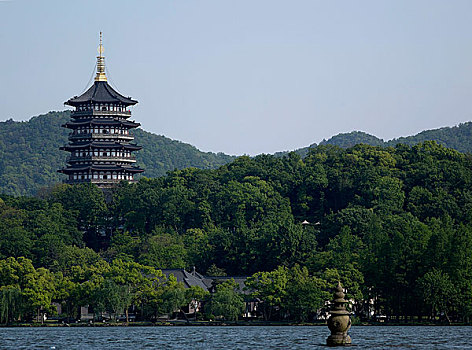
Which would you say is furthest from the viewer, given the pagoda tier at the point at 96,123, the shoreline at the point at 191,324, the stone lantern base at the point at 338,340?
the pagoda tier at the point at 96,123

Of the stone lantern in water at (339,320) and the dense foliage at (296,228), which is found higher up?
the dense foliage at (296,228)

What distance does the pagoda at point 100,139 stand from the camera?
119 metres

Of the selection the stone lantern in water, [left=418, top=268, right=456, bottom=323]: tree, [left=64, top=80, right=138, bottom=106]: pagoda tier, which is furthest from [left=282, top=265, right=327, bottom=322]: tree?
[left=64, top=80, right=138, bottom=106]: pagoda tier

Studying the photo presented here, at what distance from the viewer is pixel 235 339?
59438 millimetres

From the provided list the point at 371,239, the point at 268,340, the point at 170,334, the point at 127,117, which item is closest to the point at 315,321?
the point at 371,239

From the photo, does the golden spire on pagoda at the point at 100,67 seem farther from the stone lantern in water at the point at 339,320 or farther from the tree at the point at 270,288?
the stone lantern in water at the point at 339,320

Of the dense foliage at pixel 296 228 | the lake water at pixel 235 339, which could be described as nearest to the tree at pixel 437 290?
the dense foliage at pixel 296 228

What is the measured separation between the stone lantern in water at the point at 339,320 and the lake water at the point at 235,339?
2.31 metres

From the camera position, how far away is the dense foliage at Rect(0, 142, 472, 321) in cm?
7806

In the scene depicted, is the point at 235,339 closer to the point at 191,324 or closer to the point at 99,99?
the point at 191,324

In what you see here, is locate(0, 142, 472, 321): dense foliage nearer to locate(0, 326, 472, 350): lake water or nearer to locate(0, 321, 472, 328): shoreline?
locate(0, 321, 472, 328): shoreline

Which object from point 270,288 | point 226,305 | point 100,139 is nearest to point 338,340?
point 226,305

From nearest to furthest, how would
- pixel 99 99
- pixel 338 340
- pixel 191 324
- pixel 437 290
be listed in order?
pixel 338 340 < pixel 437 290 < pixel 191 324 < pixel 99 99

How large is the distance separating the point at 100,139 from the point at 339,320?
78978mm
